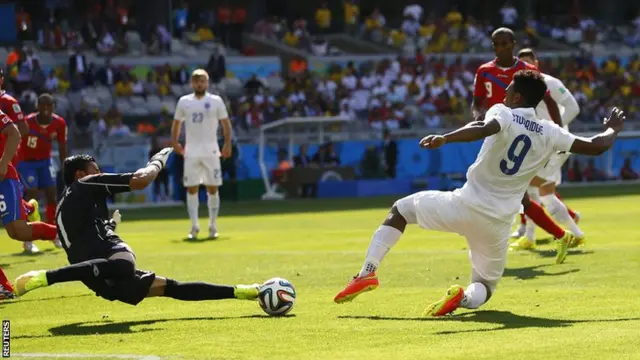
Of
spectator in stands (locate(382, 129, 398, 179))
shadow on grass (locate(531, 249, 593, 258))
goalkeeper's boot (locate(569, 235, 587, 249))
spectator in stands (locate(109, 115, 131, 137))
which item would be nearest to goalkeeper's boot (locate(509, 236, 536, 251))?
shadow on grass (locate(531, 249, 593, 258))

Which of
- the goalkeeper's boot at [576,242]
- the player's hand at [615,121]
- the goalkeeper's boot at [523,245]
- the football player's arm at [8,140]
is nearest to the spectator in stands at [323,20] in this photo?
the goalkeeper's boot at [523,245]

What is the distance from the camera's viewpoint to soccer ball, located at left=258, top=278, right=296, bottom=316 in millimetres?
10336

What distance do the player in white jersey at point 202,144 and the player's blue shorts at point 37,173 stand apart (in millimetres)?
2029

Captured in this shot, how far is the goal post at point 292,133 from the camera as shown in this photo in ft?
112

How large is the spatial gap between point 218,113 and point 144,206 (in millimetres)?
12088

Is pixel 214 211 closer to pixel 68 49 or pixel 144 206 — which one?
pixel 144 206

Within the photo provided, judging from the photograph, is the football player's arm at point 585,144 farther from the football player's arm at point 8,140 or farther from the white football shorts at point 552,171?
the white football shorts at point 552,171

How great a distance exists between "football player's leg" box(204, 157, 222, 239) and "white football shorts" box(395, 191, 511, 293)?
10.1 meters

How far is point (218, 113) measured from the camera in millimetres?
20500

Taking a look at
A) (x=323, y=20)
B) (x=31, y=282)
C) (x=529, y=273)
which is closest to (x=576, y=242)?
(x=529, y=273)

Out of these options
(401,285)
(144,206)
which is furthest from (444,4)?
(401,285)

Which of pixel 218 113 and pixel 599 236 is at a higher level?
pixel 218 113

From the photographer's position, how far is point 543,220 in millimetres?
14703

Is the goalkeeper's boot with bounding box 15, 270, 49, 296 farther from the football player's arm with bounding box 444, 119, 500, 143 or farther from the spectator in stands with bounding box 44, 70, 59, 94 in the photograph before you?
the spectator in stands with bounding box 44, 70, 59, 94
